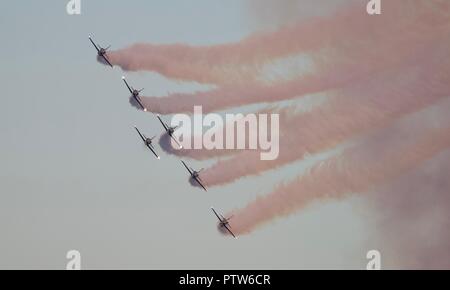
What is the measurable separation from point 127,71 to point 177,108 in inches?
159

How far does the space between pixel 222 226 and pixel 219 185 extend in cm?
266
